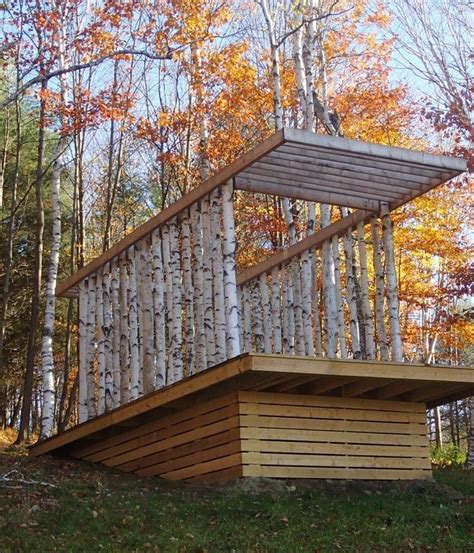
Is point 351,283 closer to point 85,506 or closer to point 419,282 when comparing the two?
point 85,506

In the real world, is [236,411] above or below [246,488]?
above

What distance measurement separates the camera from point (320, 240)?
9.70m

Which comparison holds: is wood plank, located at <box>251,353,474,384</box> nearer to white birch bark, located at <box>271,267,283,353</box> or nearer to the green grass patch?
the green grass patch

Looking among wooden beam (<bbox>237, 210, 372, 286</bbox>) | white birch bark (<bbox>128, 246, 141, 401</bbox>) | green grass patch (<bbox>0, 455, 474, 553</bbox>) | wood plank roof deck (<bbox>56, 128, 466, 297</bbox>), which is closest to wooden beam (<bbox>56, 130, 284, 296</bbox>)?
wood plank roof deck (<bbox>56, 128, 466, 297</bbox>)

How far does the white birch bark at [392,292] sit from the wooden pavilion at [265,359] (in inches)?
0.6

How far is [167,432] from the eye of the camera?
880cm

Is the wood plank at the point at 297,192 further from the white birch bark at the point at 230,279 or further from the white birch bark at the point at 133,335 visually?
the white birch bark at the point at 133,335

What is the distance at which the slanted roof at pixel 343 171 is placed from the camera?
761 cm

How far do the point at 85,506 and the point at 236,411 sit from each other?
5.42 feet

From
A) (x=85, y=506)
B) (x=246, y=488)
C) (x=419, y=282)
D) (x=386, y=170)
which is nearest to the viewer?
(x=85, y=506)

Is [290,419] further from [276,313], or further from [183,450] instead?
[276,313]

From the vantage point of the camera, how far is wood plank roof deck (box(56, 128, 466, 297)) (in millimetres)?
7598

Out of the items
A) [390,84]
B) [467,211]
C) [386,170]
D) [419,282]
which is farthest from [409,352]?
[386,170]

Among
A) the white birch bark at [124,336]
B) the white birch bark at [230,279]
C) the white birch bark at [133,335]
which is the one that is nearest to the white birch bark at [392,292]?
the white birch bark at [230,279]
